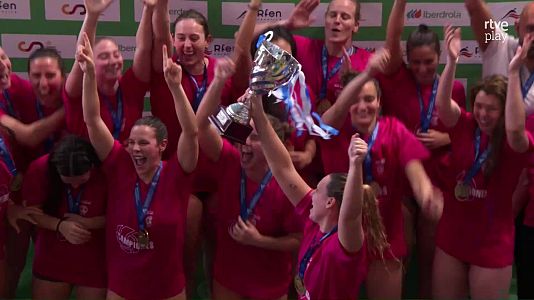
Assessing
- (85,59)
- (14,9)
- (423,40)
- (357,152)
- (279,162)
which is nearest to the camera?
(357,152)

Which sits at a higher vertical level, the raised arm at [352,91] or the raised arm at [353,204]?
the raised arm at [352,91]

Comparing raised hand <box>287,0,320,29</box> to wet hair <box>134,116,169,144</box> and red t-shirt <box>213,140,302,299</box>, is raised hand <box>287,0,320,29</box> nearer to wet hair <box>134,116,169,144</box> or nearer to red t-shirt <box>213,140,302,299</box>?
red t-shirt <box>213,140,302,299</box>

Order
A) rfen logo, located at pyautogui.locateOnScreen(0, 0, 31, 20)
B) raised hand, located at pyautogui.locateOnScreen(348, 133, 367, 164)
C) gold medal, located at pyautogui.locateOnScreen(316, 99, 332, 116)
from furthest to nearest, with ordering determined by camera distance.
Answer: rfen logo, located at pyautogui.locateOnScreen(0, 0, 31, 20)
gold medal, located at pyautogui.locateOnScreen(316, 99, 332, 116)
raised hand, located at pyautogui.locateOnScreen(348, 133, 367, 164)

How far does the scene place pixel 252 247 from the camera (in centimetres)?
393

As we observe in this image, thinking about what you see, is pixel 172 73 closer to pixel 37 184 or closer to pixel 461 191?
pixel 37 184

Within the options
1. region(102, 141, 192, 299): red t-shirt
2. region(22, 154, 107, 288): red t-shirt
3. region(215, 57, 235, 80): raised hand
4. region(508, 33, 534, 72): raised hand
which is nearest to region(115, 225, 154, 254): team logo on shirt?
region(102, 141, 192, 299): red t-shirt

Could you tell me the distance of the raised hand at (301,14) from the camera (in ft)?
14.5

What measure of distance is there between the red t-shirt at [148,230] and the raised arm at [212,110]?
181mm

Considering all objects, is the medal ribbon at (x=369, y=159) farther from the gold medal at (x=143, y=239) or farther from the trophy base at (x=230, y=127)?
the gold medal at (x=143, y=239)

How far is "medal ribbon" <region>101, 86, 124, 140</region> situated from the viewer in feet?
13.6

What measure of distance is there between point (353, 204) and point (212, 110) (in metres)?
1.04

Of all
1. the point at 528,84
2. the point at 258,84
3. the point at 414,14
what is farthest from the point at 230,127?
the point at 414,14

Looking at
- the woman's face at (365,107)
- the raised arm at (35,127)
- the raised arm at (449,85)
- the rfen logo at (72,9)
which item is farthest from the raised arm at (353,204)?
the rfen logo at (72,9)

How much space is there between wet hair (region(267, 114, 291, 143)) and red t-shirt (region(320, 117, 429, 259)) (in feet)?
0.79
